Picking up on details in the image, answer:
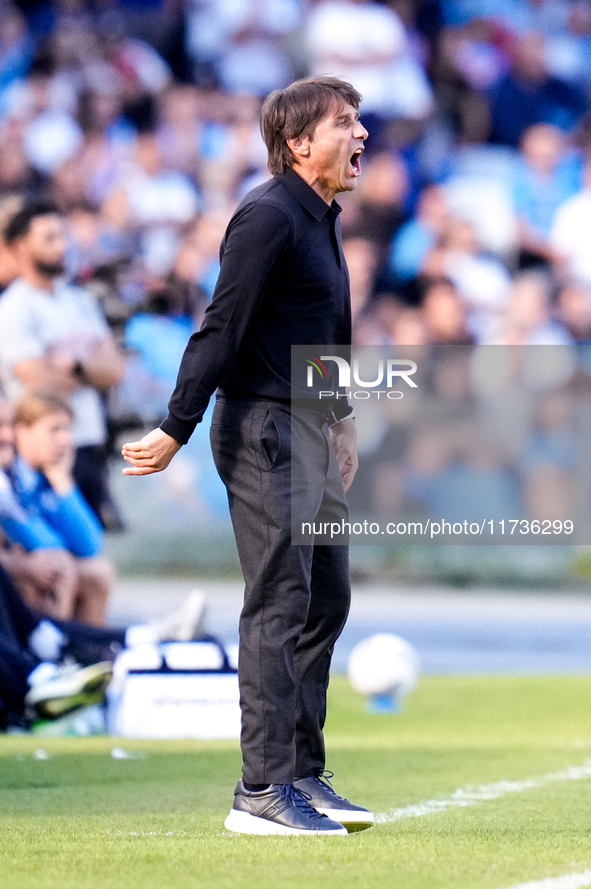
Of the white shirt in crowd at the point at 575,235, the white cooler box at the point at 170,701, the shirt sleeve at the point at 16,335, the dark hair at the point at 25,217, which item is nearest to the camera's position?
the white cooler box at the point at 170,701

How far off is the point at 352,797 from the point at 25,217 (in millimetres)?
3682

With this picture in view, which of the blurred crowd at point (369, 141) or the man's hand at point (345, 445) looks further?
the blurred crowd at point (369, 141)

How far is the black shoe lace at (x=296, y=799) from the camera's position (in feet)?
9.73

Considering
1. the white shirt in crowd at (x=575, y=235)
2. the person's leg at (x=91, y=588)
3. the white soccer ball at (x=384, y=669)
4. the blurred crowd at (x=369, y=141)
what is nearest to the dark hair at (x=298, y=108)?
the white soccer ball at (x=384, y=669)

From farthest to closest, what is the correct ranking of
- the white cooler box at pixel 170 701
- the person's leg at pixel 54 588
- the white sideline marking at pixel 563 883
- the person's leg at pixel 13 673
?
the person's leg at pixel 54 588 → the white cooler box at pixel 170 701 → the person's leg at pixel 13 673 → the white sideline marking at pixel 563 883

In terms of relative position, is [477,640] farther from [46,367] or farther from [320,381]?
[320,381]

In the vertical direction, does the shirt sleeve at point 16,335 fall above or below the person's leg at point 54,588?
above

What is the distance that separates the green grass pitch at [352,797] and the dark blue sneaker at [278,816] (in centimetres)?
4

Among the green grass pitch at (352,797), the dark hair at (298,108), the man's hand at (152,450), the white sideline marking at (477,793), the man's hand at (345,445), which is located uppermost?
the dark hair at (298,108)

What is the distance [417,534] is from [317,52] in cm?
408

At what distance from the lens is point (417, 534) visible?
1024cm

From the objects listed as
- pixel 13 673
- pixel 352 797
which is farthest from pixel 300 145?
pixel 13 673

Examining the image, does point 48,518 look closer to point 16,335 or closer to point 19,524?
point 19,524

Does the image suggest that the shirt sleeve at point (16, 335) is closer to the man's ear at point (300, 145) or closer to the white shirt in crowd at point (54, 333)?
the white shirt in crowd at point (54, 333)
